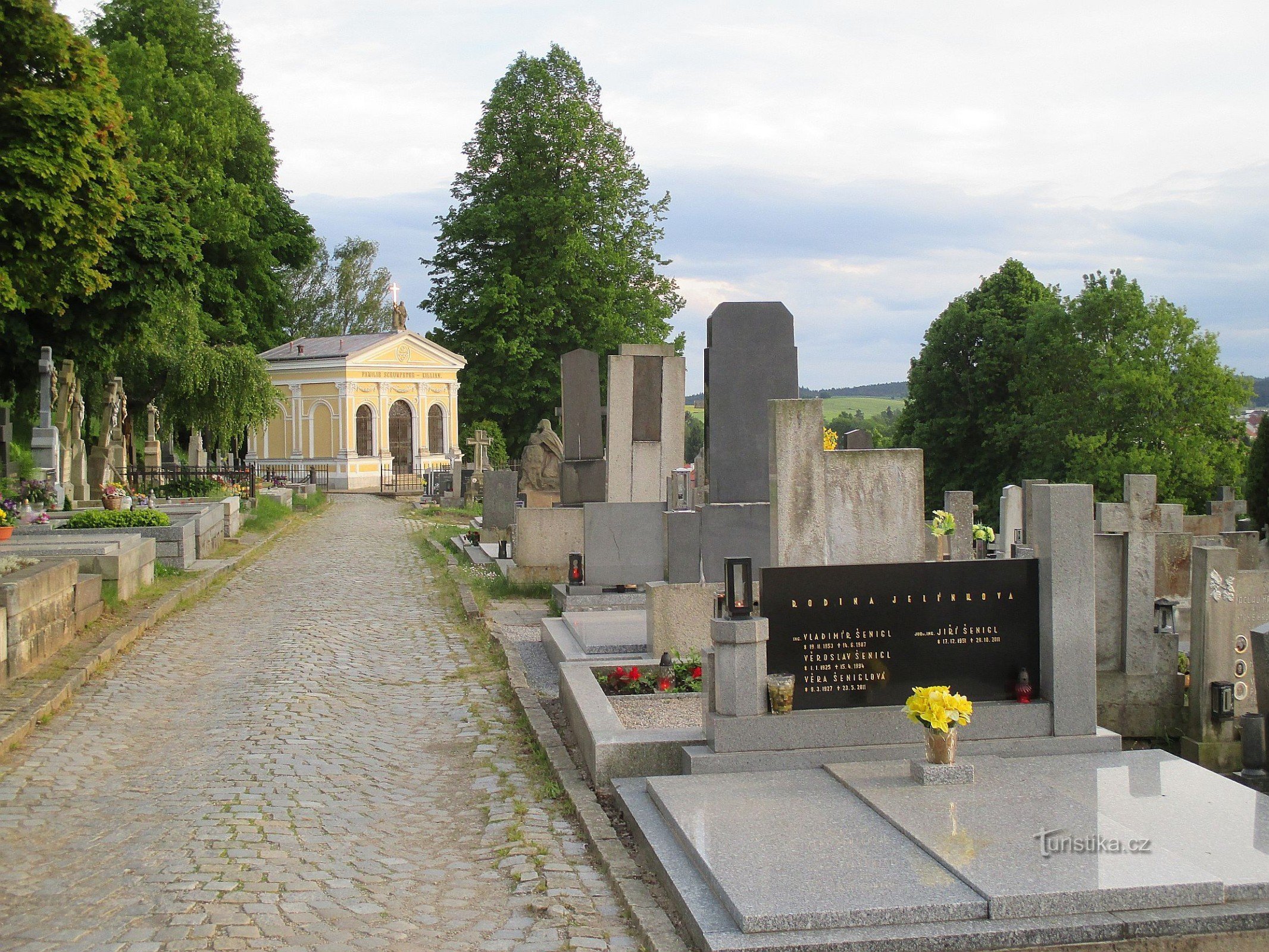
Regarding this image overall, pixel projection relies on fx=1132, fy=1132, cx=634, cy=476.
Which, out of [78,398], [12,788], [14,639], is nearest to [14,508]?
[78,398]

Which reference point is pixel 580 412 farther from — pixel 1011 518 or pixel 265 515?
pixel 265 515

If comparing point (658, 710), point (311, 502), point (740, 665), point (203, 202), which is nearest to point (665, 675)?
point (658, 710)

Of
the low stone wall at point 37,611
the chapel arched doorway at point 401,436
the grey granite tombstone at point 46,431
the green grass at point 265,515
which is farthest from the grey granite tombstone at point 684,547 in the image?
the chapel arched doorway at point 401,436

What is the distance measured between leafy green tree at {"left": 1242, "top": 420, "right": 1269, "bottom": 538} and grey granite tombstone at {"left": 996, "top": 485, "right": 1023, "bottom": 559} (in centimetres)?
1111

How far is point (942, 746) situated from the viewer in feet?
18.4

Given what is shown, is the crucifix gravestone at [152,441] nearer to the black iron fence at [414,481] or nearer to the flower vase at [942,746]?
the black iron fence at [414,481]

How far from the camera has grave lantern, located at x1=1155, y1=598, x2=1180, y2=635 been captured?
8.28m

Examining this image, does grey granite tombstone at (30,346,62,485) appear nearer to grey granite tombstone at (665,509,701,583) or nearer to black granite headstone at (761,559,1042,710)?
grey granite tombstone at (665,509,701,583)

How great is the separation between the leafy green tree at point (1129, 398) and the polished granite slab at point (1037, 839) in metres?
31.3

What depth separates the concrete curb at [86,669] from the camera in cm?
727

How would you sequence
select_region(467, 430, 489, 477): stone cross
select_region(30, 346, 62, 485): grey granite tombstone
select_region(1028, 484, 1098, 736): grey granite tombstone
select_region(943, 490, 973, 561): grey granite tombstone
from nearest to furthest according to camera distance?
select_region(1028, 484, 1098, 736): grey granite tombstone → select_region(943, 490, 973, 561): grey granite tombstone → select_region(30, 346, 62, 485): grey granite tombstone → select_region(467, 430, 489, 477): stone cross

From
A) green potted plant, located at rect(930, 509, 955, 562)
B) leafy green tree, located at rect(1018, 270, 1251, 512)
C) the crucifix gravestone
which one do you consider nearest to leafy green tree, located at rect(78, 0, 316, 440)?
the crucifix gravestone

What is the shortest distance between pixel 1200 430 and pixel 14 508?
33.7 m

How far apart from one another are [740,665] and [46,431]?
17.9 m
